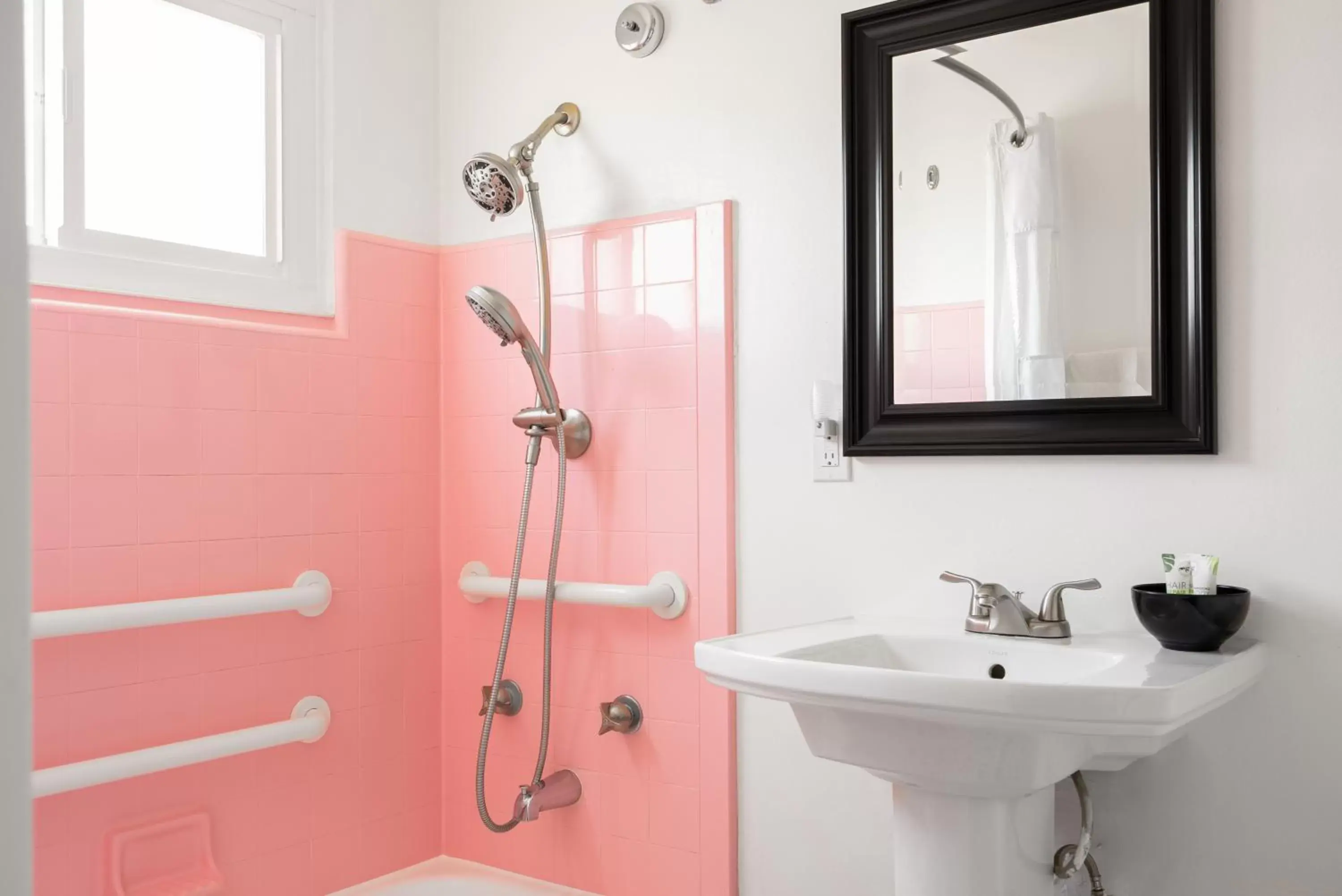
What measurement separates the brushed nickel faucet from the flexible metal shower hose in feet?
2.53

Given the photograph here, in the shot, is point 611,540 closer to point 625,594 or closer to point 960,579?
point 625,594

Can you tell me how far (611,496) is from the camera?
2113 millimetres

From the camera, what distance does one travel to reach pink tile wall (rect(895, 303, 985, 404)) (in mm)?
1691

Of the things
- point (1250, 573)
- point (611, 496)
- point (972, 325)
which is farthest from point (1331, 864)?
point (611, 496)

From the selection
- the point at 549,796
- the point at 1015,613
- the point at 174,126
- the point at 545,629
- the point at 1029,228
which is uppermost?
the point at 174,126

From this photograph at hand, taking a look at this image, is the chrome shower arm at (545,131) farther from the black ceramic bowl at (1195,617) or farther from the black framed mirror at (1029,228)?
the black ceramic bowl at (1195,617)

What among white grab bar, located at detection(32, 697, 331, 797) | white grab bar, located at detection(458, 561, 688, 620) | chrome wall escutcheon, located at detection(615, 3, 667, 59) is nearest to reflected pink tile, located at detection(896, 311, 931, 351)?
white grab bar, located at detection(458, 561, 688, 620)

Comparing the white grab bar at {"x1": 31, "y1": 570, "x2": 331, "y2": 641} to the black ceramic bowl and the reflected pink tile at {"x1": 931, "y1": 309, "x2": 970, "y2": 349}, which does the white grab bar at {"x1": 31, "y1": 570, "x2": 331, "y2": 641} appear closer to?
the reflected pink tile at {"x1": 931, "y1": 309, "x2": 970, "y2": 349}

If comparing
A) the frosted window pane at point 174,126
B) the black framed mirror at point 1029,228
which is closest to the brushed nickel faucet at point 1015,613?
the black framed mirror at point 1029,228

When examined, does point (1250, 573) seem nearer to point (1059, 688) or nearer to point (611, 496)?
point (1059, 688)

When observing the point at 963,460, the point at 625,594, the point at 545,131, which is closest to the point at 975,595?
the point at 963,460

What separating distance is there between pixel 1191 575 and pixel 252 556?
162cm

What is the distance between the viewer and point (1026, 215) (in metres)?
1.64

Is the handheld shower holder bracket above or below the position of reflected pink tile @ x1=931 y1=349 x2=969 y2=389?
below
